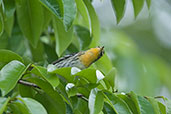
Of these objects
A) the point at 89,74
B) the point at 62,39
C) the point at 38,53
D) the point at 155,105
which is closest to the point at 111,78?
the point at 89,74

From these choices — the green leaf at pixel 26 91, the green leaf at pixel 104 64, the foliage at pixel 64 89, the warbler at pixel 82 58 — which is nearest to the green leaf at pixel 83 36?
the warbler at pixel 82 58

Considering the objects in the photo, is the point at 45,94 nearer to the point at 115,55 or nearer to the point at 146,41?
the point at 115,55

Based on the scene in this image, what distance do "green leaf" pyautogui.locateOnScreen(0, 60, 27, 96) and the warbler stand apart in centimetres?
81

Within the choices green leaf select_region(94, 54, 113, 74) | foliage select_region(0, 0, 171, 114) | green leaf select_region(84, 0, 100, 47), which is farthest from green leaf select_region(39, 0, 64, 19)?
green leaf select_region(94, 54, 113, 74)

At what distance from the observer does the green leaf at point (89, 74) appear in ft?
5.20

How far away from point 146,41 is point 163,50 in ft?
2.00

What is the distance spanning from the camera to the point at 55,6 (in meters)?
1.71

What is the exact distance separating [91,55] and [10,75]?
0.91m

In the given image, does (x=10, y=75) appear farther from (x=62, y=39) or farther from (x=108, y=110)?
(x=62, y=39)

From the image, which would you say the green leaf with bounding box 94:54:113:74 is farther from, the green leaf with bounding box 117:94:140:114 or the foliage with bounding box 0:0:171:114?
the green leaf with bounding box 117:94:140:114

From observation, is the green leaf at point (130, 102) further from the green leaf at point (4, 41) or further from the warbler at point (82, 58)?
the green leaf at point (4, 41)

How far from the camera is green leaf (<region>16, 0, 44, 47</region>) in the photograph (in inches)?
90.6

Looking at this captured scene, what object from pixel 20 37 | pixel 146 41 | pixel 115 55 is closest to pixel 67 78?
pixel 20 37

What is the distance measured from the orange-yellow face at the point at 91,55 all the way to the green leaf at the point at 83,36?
74mm
